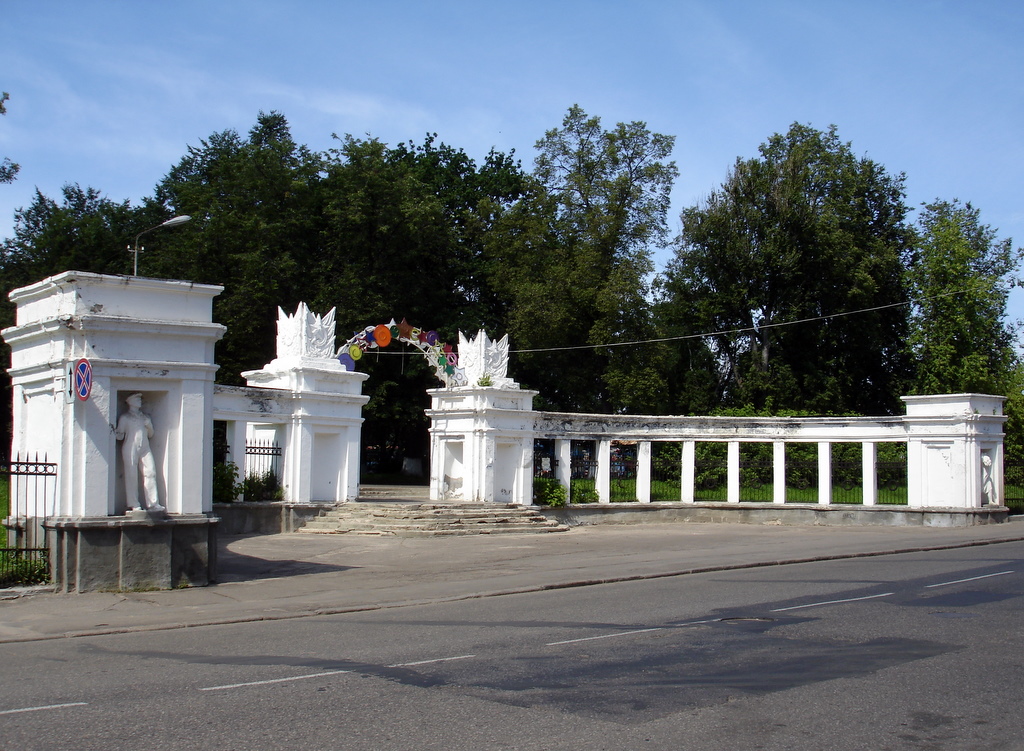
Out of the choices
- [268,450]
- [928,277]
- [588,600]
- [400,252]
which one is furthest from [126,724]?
[928,277]

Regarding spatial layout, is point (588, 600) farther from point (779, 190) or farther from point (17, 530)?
point (779, 190)

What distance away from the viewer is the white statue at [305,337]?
2542 centimetres

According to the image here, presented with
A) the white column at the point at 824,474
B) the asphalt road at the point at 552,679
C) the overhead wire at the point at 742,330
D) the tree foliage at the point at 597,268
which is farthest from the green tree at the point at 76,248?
the asphalt road at the point at 552,679

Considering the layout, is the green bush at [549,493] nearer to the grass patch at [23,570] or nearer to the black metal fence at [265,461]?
the black metal fence at [265,461]

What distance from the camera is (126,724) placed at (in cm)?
684

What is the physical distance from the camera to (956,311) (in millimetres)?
46500

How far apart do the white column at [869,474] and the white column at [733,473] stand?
12.1 feet

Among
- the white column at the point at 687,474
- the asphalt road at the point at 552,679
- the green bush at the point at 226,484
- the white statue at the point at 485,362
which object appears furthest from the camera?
the white column at the point at 687,474

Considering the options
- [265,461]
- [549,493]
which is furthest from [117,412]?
[549,493]

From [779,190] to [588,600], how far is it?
121 ft

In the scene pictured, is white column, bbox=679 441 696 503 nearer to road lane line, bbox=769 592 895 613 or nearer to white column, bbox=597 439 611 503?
white column, bbox=597 439 611 503

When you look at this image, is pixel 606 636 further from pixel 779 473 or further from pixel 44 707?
pixel 779 473

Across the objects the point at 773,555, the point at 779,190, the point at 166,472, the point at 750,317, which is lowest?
the point at 773,555

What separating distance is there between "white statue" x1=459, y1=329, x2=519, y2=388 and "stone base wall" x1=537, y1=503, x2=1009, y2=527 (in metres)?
3.69
